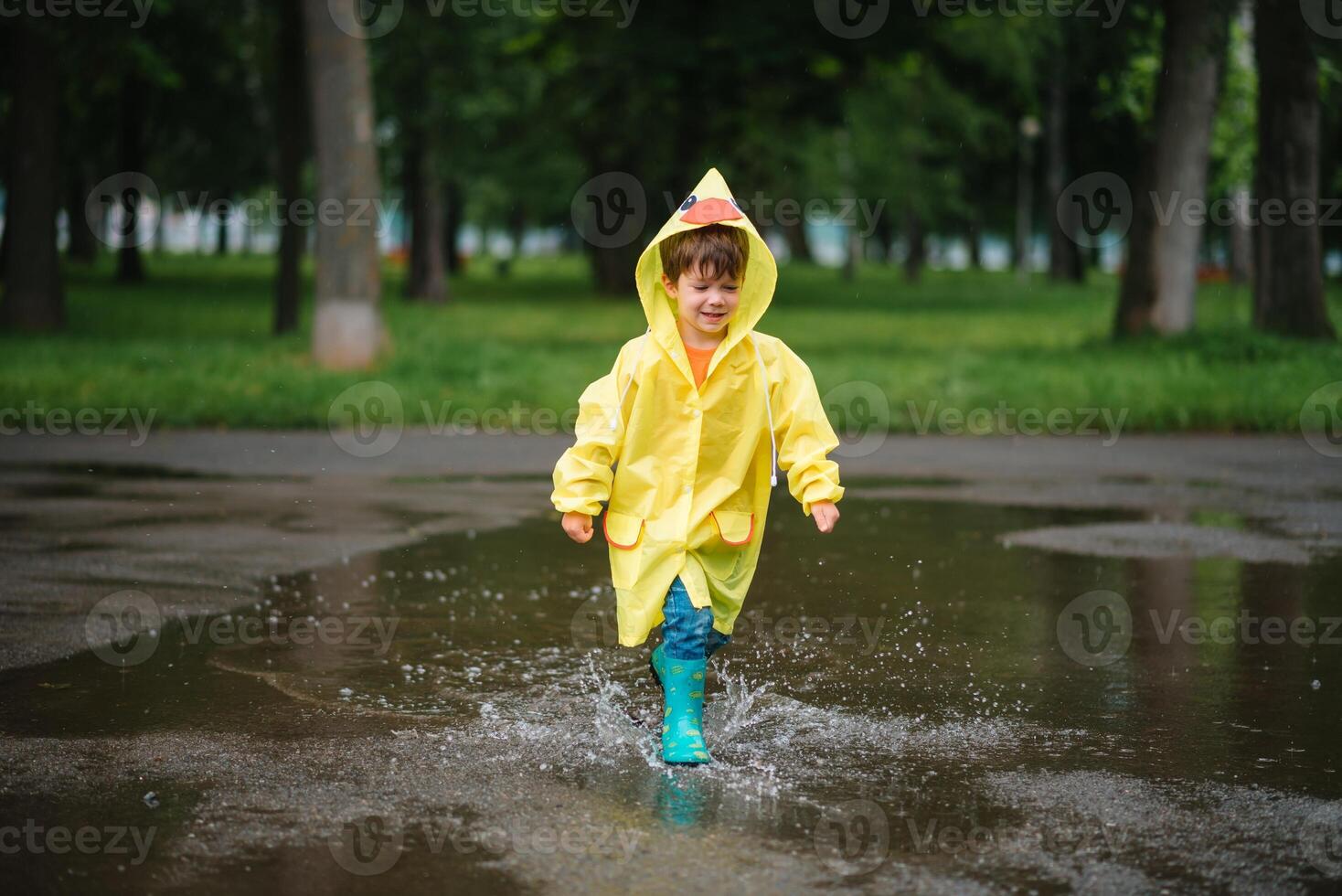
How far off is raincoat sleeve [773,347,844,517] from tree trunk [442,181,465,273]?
37430mm

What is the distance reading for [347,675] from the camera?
228 inches

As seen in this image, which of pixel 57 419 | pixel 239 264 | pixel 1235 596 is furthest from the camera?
pixel 239 264

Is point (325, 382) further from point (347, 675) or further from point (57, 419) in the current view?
point (347, 675)

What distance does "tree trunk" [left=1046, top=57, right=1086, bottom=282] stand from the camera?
4916 cm

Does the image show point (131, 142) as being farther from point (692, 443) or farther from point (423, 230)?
point (692, 443)

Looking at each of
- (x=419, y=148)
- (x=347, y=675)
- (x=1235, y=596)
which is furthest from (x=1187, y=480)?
(x=419, y=148)

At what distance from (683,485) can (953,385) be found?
10.8m
